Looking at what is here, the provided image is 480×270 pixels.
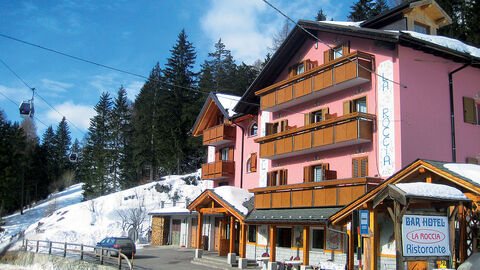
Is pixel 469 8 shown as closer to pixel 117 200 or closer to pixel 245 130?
pixel 245 130

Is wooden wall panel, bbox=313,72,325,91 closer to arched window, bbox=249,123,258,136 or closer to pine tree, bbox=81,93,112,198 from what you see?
arched window, bbox=249,123,258,136

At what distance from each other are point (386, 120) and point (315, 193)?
4.95 m

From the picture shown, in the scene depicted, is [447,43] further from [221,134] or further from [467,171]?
[221,134]

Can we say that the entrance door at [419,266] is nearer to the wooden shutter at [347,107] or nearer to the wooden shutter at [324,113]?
the wooden shutter at [347,107]

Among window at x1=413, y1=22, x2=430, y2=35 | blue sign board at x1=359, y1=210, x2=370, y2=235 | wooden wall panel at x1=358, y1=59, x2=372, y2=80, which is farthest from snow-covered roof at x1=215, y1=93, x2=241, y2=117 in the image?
blue sign board at x1=359, y1=210, x2=370, y2=235

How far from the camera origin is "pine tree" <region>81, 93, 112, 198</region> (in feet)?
229

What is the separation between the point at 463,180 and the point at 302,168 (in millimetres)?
12904

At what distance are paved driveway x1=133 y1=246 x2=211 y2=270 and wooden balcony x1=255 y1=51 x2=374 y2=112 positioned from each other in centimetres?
1086

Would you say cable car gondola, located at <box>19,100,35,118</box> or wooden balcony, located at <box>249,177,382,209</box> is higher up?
cable car gondola, located at <box>19,100,35,118</box>

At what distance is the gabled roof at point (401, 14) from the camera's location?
23984 millimetres

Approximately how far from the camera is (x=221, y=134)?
3484cm

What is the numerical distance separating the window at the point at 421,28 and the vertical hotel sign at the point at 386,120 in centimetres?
441

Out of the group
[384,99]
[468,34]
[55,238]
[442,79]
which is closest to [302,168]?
[384,99]

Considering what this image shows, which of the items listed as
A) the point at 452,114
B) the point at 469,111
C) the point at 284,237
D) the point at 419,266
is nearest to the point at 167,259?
the point at 284,237
